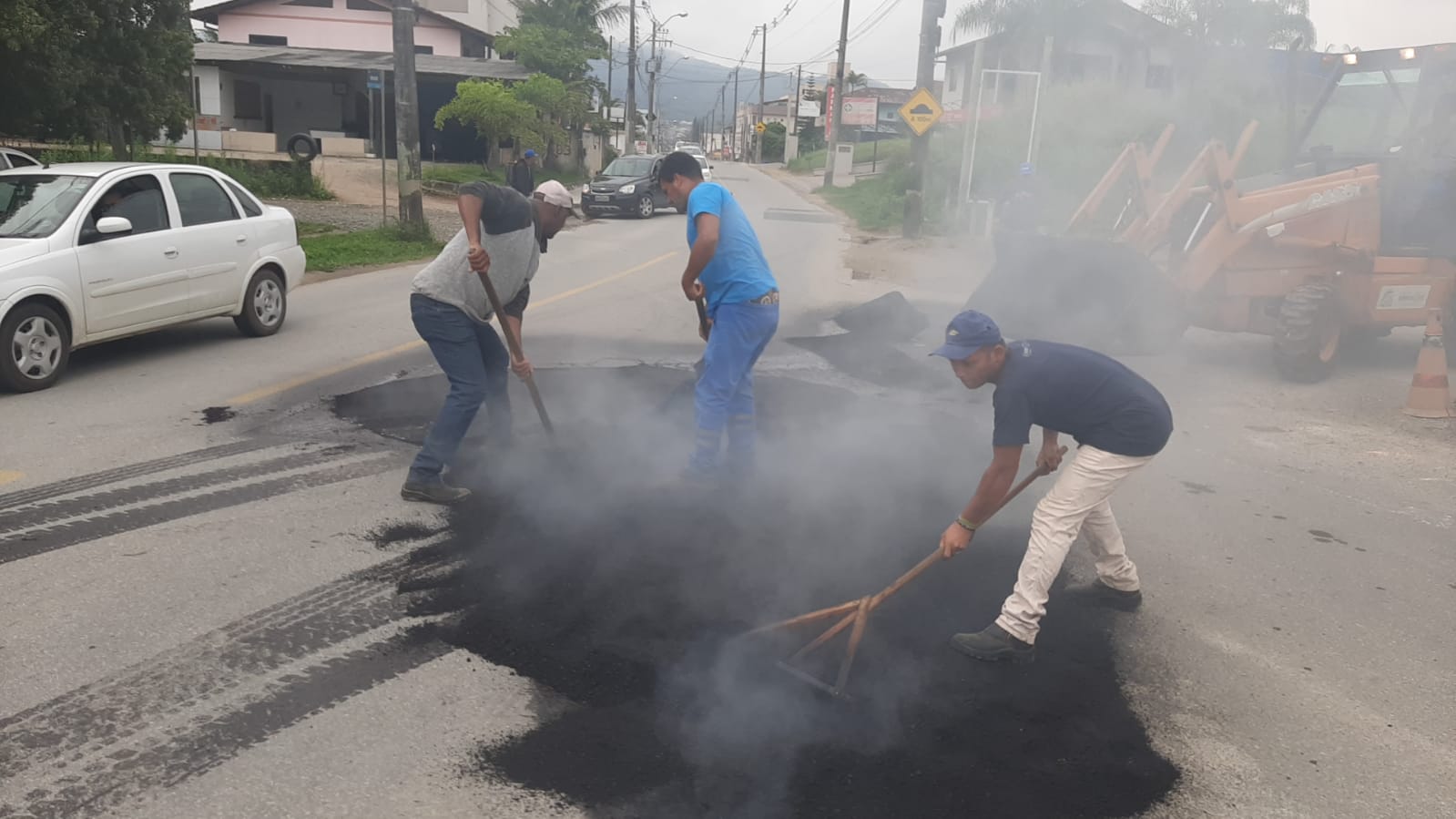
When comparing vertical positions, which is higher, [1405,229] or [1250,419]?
[1405,229]

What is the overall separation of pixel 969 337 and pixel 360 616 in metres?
2.49

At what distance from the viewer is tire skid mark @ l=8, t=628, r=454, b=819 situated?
2.79 m

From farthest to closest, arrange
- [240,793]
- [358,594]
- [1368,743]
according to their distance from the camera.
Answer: [358,594], [1368,743], [240,793]

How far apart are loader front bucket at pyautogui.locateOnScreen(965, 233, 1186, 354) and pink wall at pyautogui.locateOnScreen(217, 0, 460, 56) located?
34780 millimetres

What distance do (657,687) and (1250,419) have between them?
5989 mm

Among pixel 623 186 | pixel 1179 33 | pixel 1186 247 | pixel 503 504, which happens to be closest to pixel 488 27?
pixel 623 186

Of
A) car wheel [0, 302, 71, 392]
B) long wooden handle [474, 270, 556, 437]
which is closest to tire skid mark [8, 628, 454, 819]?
long wooden handle [474, 270, 556, 437]

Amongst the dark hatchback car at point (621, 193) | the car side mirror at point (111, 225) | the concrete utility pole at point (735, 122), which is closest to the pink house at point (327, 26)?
the dark hatchback car at point (621, 193)

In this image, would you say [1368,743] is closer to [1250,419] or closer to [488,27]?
[1250,419]

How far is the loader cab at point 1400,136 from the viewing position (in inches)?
373

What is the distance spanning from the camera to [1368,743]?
11.4 ft

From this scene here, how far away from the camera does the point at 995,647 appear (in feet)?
12.5

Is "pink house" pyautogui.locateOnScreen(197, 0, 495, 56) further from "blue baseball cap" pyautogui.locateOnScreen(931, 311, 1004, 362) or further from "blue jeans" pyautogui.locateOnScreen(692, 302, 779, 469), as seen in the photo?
"blue baseball cap" pyautogui.locateOnScreen(931, 311, 1004, 362)

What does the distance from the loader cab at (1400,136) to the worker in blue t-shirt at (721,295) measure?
7.20 m
